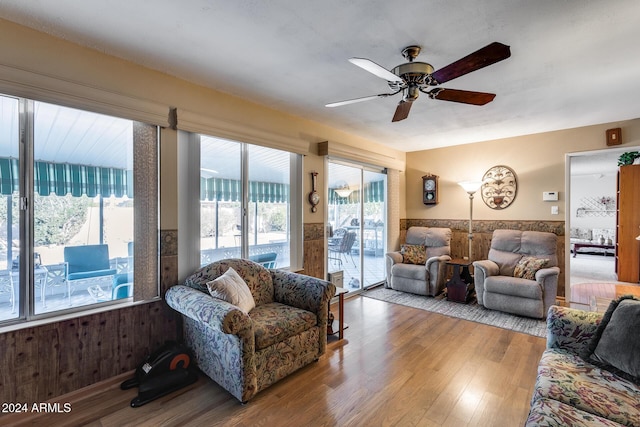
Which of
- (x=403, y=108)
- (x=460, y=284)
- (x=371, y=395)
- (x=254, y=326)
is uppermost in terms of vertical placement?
(x=403, y=108)

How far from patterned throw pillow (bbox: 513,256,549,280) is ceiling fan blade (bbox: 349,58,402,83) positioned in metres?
3.22

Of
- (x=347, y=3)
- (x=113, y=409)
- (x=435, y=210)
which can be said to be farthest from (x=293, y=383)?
(x=435, y=210)

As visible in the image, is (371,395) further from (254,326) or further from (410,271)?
(410,271)

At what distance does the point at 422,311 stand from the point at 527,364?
1449 millimetres

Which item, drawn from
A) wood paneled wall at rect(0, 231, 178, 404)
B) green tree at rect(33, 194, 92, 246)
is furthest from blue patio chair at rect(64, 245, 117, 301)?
wood paneled wall at rect(0, 231, 178, 404)

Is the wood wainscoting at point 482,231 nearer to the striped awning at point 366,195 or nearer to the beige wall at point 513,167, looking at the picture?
the beige wall at point 513,167

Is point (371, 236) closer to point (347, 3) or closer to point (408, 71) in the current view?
point (408, 71)

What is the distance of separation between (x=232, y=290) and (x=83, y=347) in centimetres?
110

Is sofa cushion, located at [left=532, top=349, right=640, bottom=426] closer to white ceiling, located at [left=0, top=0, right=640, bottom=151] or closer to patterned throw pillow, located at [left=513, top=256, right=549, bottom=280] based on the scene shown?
white ceiling, located at [left=0, top=0, right=640, bottom=151]

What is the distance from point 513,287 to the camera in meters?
3.75

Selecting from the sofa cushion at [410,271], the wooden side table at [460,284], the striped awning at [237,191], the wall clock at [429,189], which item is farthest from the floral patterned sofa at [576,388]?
the wall clock at [429,189]

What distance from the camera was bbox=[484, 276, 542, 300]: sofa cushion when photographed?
3.62 meters

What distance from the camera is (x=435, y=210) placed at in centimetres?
545

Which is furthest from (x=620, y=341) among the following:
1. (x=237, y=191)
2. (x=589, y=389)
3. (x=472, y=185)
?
(x=472, y=185)
